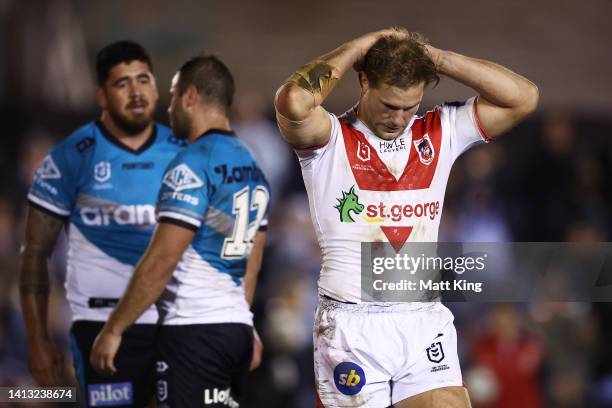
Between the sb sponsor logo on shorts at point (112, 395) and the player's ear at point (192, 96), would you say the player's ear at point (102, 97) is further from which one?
the sb sponsor logo on shorts at point (112, 395)

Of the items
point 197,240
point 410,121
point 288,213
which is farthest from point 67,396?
point 288,213

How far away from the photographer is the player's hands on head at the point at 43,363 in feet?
21.3

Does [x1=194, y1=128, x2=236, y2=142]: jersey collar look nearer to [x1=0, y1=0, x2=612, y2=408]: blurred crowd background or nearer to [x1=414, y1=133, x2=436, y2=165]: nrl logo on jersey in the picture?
[x1=414, y1=133, x2=436, y2=165]: nrl logo on jersey

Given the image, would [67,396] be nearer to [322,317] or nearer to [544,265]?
[322,317]

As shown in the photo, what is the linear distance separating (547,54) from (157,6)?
5.62m

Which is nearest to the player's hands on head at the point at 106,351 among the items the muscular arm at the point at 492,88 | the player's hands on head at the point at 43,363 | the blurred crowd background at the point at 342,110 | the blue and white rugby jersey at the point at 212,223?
the blue and white rugby jersey at the point at 212,223

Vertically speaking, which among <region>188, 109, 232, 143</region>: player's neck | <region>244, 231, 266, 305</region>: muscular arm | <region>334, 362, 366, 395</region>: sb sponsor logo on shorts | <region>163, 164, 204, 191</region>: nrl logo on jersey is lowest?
<region>334, 362, 366, 395</region>: sb sponsor logo on shorts

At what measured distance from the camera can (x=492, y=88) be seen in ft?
16.9

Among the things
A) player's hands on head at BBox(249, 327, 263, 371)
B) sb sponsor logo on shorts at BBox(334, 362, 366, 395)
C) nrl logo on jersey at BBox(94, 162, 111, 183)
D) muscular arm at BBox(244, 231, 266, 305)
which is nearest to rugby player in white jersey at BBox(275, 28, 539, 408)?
sb sponsor logo on shorts at BBox(334, 362, 366, 395)

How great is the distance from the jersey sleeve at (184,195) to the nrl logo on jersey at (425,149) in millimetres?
1275

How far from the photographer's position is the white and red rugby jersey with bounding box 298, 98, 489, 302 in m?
5.14

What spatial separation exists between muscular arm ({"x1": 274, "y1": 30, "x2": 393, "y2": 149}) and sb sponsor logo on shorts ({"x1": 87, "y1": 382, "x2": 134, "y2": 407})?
224 centimetres

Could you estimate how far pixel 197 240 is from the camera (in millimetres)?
5836

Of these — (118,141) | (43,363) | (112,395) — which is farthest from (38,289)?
(118,141)
